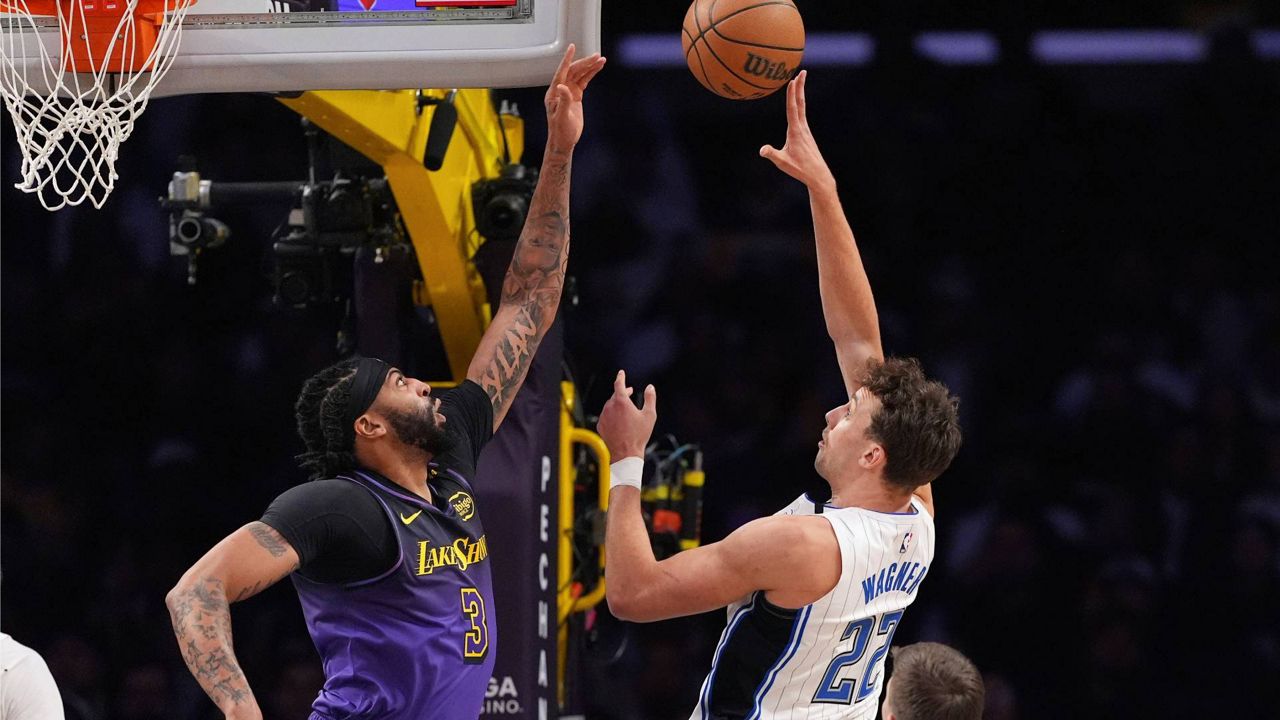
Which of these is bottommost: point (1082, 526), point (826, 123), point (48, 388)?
point (1082, 526)

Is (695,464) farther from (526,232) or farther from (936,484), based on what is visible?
(526,232)

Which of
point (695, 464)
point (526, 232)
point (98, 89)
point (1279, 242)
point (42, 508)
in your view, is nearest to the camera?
point (98, 89)

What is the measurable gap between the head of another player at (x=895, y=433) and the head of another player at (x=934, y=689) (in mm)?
402

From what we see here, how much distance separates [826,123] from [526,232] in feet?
15.7

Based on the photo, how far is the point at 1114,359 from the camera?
8430 mm

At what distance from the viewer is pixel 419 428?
3.61m

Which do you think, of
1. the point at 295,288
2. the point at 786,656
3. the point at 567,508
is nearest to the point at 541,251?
the point at 786,656

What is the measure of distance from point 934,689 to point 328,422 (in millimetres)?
1619

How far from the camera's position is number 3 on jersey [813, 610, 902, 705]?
3.21m

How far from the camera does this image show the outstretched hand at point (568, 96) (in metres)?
3.66

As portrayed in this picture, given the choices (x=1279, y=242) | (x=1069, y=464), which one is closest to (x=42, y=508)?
(x=1069, y=464)

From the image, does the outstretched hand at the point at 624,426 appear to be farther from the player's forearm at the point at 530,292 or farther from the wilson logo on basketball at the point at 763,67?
the wilson logo on basketball at the point at 763,67

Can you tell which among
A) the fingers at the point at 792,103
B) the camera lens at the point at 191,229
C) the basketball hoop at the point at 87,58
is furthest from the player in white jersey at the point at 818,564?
the camera lens at the point at 191,229

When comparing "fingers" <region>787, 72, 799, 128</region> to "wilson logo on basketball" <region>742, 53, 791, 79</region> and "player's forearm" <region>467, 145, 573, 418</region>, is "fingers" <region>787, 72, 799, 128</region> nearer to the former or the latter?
"wilson logo on basketball" <region>742, 53, 791, 79</region>
